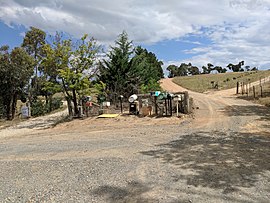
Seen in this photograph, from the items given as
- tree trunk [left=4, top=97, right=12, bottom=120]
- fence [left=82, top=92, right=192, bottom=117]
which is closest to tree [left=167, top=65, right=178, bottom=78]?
tree trunk [left=4, top=97, right=12, bottom=120]

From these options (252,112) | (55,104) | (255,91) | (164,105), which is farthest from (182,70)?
(164,105)

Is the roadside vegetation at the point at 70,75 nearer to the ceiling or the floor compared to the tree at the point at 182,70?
nearer to the floor

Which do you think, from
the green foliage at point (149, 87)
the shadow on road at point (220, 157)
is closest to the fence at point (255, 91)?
the green foliage at point (149, 87)

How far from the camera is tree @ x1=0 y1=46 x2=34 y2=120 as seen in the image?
64.3 ft

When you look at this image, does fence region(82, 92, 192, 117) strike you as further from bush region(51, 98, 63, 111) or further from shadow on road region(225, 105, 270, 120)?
bush region(51, 98, 63, 111)

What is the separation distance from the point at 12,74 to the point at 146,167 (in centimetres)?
1690

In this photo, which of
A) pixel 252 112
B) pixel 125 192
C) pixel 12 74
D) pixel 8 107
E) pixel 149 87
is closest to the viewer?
pixel 125 192

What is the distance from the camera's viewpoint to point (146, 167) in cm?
579

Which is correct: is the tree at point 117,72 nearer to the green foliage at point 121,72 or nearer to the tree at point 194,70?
the green foliage at point 121,72

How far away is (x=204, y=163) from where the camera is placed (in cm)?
586

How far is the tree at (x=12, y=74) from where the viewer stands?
772 inches

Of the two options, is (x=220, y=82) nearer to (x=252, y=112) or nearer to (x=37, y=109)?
(x=37, y=109)

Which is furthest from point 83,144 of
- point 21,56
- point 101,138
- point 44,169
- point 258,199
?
point 21,56

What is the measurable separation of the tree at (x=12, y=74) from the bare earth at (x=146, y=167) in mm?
12255
